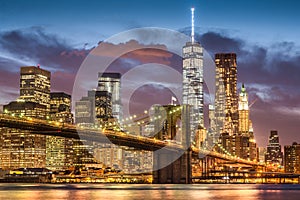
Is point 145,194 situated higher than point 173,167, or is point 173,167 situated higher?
point 173,167

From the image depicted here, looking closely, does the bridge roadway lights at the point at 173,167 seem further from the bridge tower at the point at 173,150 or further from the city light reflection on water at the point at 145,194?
the city light reflection on water at the point at 145,194

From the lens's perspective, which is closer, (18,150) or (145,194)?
(145,194)

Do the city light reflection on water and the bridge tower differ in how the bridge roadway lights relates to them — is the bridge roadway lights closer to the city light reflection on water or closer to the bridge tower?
the bridge tower

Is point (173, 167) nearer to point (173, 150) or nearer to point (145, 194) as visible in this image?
point (173, 150)

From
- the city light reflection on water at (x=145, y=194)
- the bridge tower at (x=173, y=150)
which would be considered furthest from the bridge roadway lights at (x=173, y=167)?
the city light reflection on water at (x=145, y=194)

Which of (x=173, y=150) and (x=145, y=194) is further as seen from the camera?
(x=173, y=150)

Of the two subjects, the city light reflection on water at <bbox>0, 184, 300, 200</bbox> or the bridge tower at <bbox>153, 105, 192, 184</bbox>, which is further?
the bridge tower at <bbox>153, 105, 192, 184</bbox>

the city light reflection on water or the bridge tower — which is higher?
the bridge tower

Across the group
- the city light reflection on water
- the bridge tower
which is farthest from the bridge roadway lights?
the city light reflection on water

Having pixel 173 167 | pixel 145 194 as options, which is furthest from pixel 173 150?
pixel 145 194
